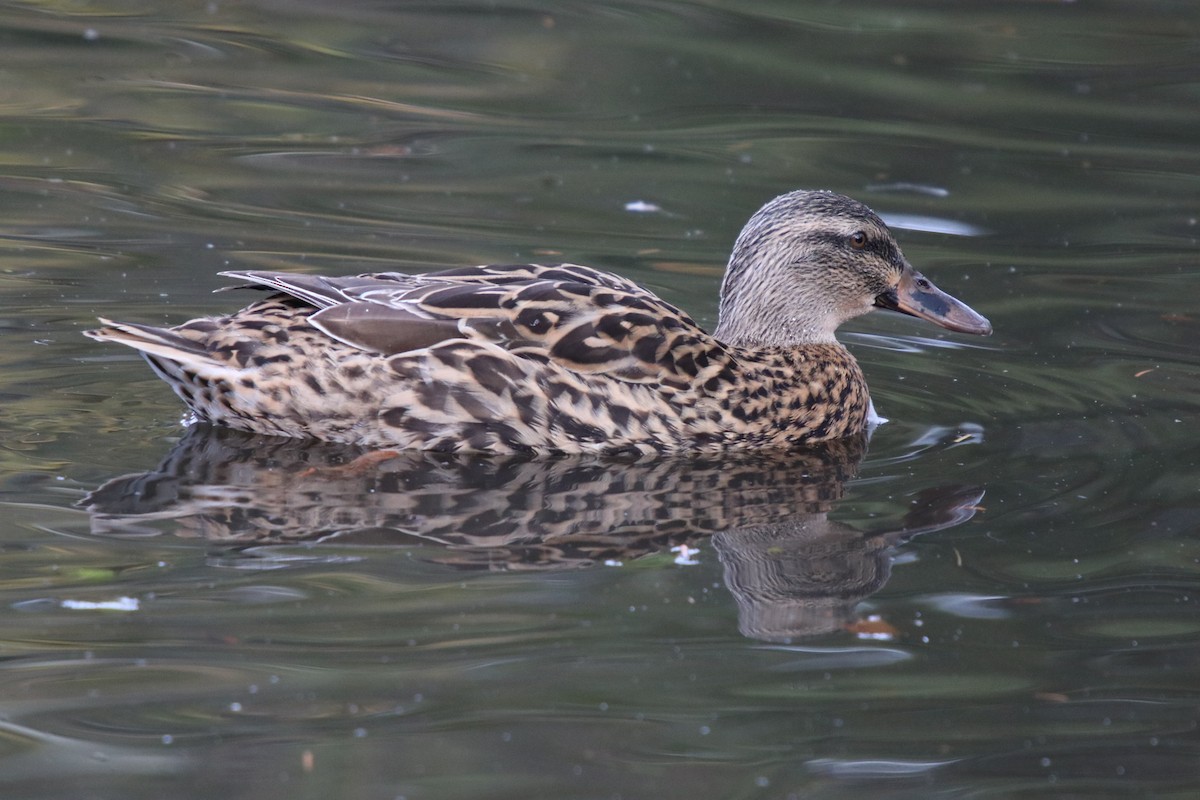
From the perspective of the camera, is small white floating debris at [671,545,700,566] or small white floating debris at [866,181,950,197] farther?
small white floating debris at [866,181,950,197]

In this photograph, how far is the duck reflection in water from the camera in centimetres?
671

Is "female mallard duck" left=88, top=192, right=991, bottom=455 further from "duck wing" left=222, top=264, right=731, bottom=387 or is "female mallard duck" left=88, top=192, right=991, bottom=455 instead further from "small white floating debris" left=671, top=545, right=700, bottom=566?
"small white floating debris" left=671, top=545, right=700, bottom=566

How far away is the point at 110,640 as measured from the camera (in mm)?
5875

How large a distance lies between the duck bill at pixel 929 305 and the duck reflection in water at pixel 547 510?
122 centimetres

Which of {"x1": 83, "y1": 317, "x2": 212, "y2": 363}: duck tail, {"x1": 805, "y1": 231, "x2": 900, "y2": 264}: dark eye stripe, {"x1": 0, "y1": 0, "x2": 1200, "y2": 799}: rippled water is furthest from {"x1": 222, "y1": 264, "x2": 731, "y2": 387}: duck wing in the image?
{"x1": 805, "y1": 231, "x2": 900, "y2": 264}: dark eye stripe

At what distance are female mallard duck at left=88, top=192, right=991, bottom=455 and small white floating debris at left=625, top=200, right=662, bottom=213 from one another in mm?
3456

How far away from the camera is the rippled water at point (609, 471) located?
217 inches

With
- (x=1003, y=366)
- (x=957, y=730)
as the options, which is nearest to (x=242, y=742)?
(x=957, y=730)

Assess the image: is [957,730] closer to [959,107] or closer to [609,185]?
[609,185]

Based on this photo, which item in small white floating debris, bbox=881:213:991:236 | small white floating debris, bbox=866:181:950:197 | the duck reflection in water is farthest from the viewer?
small white floating debris, bbox=866:181:950:197

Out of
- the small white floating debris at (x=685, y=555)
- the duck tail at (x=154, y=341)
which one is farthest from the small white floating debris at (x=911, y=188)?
the small white floating debris at (x=685, y=555)

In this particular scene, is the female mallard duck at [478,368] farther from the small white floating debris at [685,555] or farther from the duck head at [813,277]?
the small white floating debris at [685,555]

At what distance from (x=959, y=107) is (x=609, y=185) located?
3.33 meters

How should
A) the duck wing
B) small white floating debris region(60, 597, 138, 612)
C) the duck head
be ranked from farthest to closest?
the duck head → the duck wing → small white floating debris region(60, 597, 138, 612)
